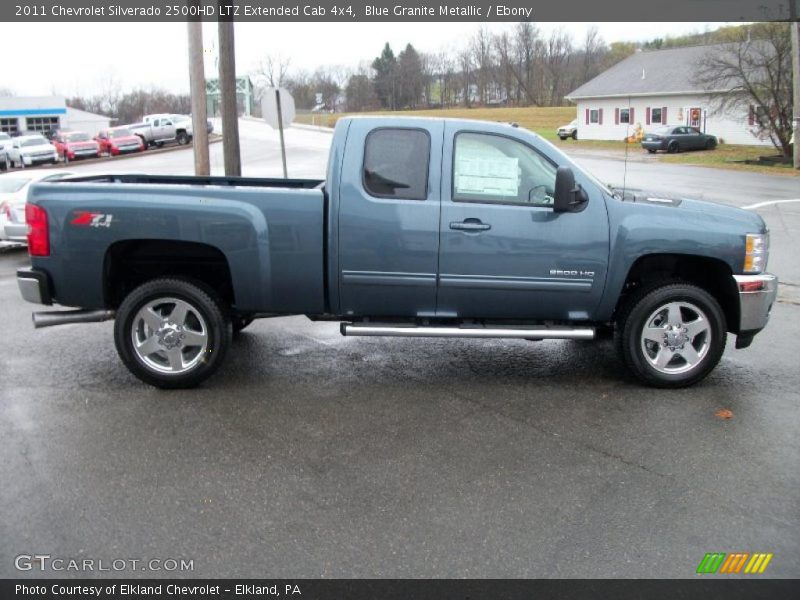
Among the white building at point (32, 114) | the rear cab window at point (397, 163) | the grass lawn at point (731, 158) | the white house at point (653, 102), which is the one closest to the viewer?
the rear cab window at point (397, 163)

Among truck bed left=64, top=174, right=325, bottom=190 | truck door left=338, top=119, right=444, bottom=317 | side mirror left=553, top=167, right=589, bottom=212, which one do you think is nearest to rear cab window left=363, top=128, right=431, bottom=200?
truck door left=338, top=119, right=444, bottom=317

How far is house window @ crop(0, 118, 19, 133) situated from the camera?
73.9 meters

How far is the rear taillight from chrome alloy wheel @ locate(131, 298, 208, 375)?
83 centimetres

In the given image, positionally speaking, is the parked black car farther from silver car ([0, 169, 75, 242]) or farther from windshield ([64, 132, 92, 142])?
silver car ([0, 169, 75, 242])

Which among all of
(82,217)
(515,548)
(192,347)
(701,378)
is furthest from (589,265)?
(82,217)

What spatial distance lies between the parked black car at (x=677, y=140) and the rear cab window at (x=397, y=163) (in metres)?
41.3

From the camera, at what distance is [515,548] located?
11.5ft

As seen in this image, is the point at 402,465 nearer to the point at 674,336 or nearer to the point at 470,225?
the point at 470,225

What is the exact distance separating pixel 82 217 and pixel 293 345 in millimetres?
2279

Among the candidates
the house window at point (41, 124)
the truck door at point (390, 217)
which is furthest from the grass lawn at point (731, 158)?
the house window at point (41, 124)

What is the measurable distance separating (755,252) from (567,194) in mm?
1517

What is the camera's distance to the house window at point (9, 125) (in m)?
73.9

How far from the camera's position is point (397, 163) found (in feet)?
18.3

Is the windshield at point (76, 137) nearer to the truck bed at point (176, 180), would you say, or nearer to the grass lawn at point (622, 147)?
the grass lawn at point (622, 147)
